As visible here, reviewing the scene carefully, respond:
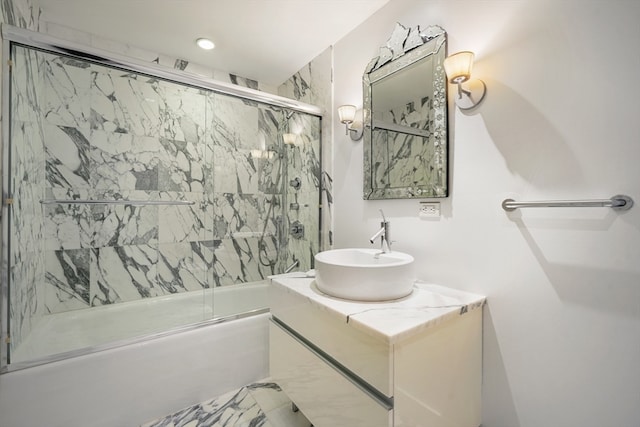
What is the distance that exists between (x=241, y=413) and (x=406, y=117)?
1894 mm

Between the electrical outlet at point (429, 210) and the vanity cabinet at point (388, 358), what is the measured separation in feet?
1.16

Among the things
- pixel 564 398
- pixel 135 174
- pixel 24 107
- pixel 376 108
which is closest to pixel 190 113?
pixel 135 174

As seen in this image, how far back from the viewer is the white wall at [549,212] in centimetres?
87

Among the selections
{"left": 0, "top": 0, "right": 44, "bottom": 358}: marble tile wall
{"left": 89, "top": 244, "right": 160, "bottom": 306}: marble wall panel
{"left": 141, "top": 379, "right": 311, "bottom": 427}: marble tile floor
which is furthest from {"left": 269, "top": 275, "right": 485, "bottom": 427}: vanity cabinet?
{"left": 89, "top": 244, "right": 160, "bottom": 306}: marble wall panel

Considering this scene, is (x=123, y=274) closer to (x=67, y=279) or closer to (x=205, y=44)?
(x=67, y=279)

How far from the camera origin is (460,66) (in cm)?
116

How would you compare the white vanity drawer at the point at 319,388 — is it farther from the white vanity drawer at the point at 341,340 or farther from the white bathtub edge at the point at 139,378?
the white bathtub edge at the point at 139,378

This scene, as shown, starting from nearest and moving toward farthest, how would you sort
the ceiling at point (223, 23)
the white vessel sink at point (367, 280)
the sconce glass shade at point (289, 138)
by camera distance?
the white vessel sink at point (367, 280), the ceiling at point (223, 23), the sconce glass shade at point (289, 138)

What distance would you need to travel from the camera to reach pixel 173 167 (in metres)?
2.28

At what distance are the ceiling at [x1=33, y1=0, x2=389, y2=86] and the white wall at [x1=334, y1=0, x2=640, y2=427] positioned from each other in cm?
71

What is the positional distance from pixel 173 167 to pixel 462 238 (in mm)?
2174

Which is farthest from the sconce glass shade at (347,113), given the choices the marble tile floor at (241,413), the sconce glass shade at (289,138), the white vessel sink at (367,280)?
the marble tile floor at (241,413)

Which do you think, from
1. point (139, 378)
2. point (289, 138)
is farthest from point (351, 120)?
point (139, 378)

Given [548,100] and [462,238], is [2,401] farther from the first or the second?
[548,100]
